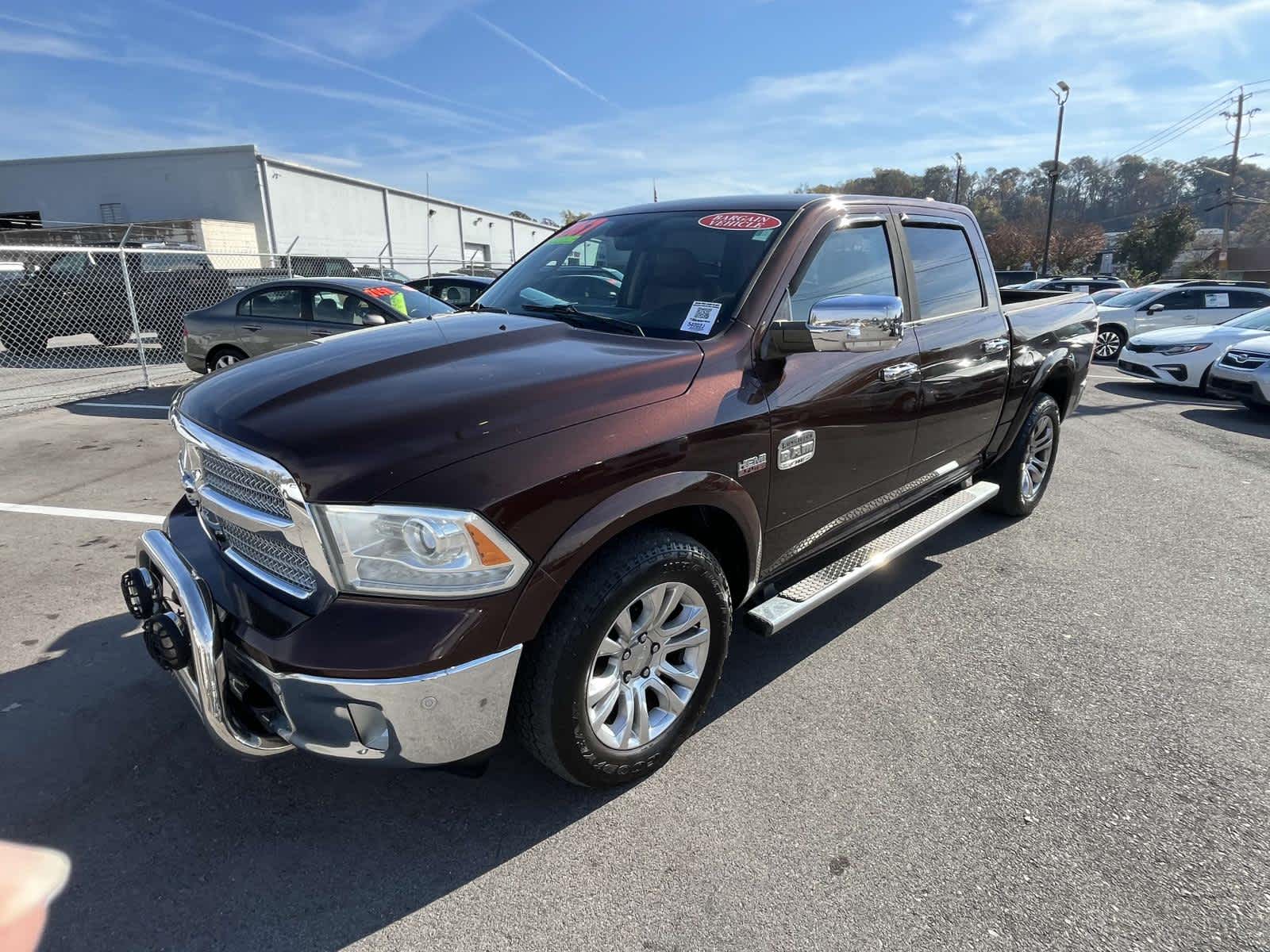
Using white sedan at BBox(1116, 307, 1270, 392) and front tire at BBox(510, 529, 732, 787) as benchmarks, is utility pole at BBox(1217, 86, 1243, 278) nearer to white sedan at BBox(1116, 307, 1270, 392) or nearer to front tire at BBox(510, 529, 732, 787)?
white sedan at BBox(1116, 307, 1270, 392)

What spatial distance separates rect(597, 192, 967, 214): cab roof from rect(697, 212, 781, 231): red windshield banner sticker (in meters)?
0.05

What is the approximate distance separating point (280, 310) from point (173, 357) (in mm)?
5252

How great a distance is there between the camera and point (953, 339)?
3734mm

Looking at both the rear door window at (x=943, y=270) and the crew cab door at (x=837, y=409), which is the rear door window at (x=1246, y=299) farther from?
the crew cab door at (x=837, y=409)

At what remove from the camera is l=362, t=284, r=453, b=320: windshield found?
29.1 ft

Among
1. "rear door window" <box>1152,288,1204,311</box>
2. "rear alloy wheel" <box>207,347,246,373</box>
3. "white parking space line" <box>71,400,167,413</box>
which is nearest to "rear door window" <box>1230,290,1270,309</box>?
"rear door window" <box>1152,288,1204,311</box>

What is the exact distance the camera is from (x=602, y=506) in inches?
83.3

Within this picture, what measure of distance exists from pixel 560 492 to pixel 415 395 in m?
0.53

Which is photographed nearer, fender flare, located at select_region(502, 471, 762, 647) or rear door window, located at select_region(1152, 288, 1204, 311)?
fender flare, located at select_region(502, 471, 762, 647)

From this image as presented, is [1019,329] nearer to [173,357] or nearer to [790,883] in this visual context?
[790,883]

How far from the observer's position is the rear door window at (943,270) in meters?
3.67

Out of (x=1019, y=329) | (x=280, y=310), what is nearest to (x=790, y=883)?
(x=1019, y=329)

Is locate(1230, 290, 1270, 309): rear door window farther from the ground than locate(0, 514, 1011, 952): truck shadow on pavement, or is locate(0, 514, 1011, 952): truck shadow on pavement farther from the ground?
locate(1230, 290, 1270, 309): rear door window

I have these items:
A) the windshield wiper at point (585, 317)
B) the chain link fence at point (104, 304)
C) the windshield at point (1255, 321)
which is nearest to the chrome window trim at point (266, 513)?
the windshield wiper at point (585, 317)
